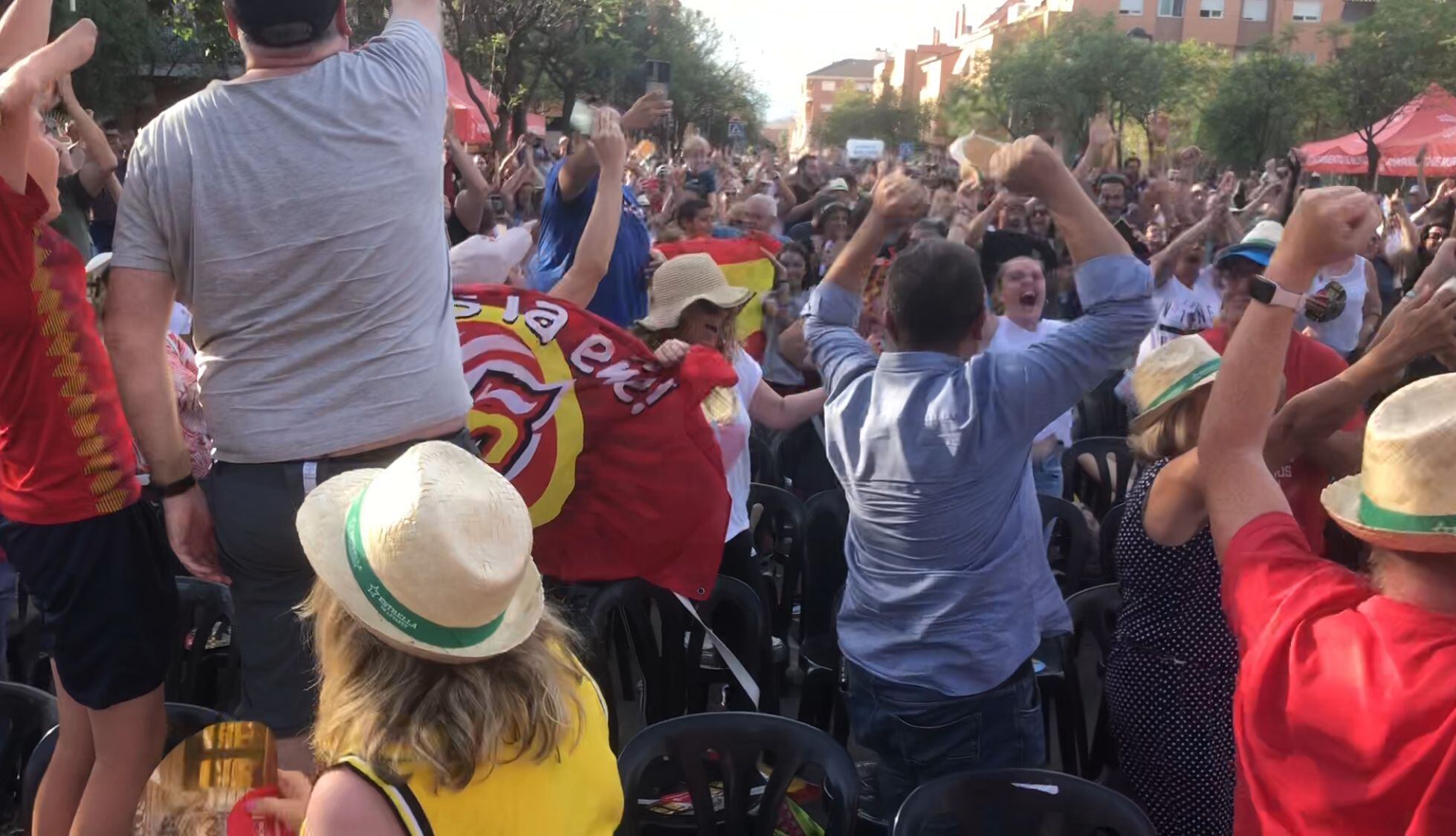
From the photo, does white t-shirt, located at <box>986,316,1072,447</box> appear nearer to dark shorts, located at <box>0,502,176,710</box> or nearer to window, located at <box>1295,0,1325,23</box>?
dark shorts, located at <box>0,502,176,710</box>

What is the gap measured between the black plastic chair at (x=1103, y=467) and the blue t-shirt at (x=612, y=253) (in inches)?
88.0

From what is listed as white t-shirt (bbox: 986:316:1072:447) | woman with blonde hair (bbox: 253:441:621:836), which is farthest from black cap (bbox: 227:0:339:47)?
white t-shirt (bbox: 986:316:1072:447)

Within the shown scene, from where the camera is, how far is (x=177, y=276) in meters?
2.21

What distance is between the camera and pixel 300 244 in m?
2.16

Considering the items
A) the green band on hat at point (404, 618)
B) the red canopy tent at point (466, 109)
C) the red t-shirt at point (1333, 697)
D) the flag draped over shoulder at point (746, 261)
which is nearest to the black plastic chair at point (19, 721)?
the green band on hat at point (404, 618)

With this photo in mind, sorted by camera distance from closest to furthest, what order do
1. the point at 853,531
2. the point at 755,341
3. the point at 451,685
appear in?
the point at 451,685 < the point at 853,531 < the point at 755,341

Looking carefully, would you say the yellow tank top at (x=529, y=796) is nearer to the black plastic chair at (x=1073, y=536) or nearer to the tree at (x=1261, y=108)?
the black plastic chair at (x=1073, y=536)

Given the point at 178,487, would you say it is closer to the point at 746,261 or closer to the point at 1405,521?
the point at 1405,521

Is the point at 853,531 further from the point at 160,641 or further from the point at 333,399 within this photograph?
the point at 160,641

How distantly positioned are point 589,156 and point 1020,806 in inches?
116

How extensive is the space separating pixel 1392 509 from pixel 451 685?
128cm

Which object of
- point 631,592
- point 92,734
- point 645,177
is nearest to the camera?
point 92,734

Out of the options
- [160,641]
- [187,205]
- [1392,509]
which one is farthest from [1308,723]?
[160,641]

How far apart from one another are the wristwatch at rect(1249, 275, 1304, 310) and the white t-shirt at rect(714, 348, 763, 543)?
2241 mm
